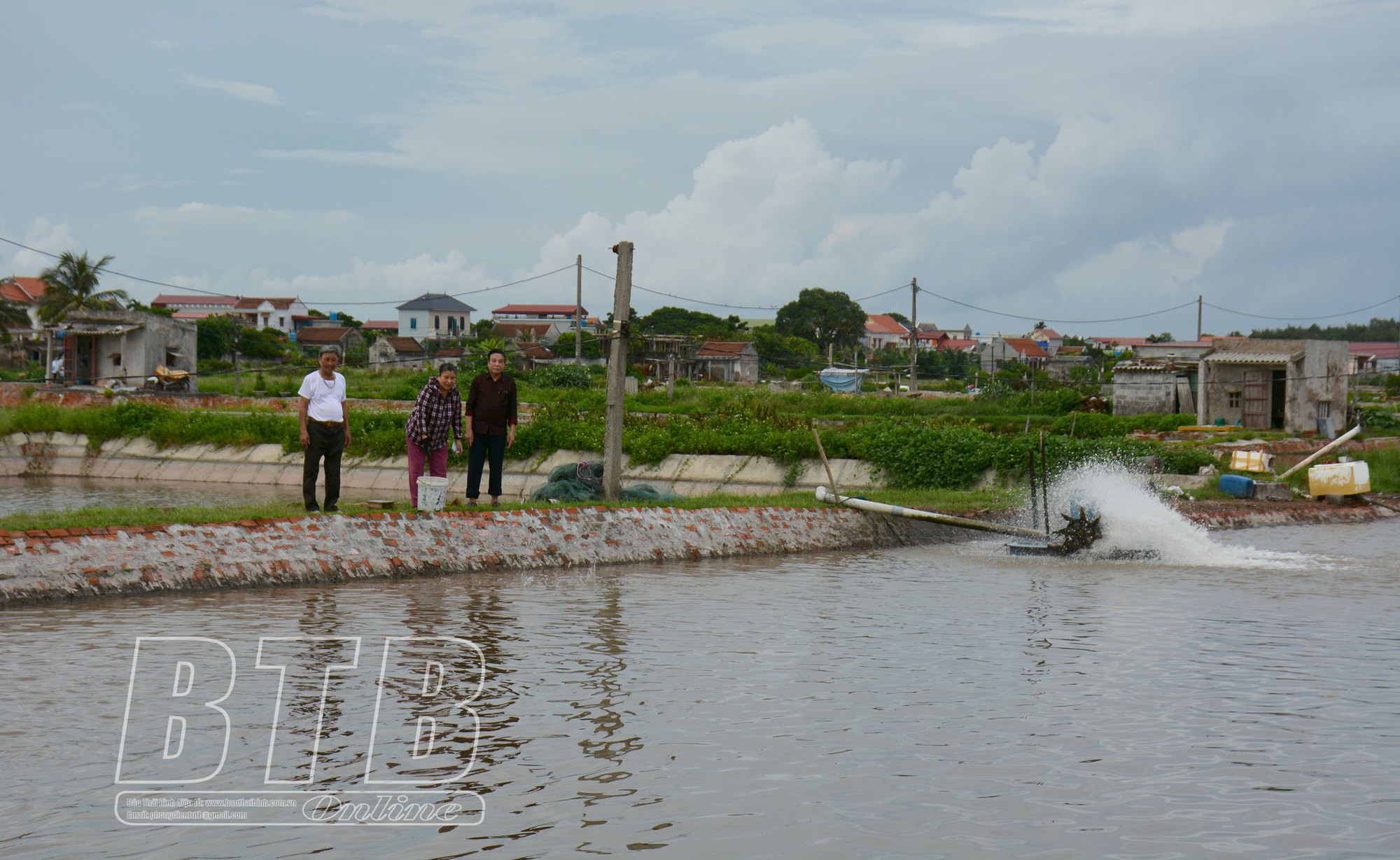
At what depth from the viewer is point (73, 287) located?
72250 mm

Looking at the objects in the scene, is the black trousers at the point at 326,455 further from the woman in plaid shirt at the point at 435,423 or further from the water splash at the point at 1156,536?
the water splash at the point at 1156,536

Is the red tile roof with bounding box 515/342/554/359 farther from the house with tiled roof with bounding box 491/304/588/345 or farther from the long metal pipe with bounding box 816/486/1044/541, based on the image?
the long metal pipe with bounding box 816/486/1044/541

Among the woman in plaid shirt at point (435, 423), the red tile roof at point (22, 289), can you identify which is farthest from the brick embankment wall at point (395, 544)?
the red tile roof at point (22, 289)

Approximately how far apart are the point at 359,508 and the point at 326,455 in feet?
2.18

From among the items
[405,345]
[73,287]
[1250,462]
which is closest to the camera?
[1250,462]

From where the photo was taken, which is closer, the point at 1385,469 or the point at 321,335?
the point at 1385,469

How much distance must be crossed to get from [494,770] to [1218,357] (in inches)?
1463

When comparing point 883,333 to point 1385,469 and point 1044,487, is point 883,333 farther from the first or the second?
point 1044,487

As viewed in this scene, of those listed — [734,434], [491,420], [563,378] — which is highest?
[563,378]

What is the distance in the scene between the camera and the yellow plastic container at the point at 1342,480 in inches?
870

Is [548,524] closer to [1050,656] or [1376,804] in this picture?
[1050,656]

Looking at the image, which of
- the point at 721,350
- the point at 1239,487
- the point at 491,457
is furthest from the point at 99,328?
the point at 721,350

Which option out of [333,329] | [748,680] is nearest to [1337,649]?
[748,680]

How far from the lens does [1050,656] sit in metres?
8.74
